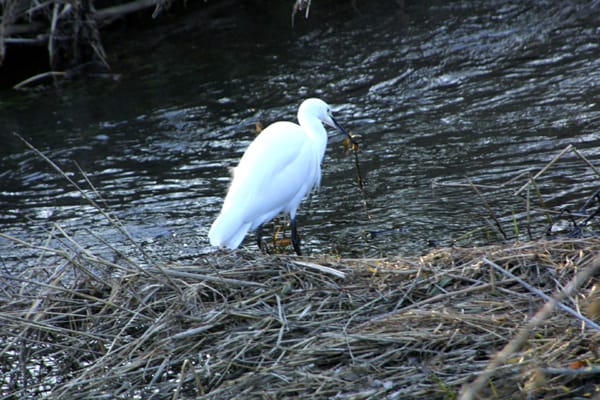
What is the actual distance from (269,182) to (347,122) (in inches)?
126

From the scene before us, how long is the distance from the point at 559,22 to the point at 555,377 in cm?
831

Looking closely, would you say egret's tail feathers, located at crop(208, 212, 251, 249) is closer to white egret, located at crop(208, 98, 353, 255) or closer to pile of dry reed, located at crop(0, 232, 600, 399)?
white egret, located at crop(208, 98, 353, 255)

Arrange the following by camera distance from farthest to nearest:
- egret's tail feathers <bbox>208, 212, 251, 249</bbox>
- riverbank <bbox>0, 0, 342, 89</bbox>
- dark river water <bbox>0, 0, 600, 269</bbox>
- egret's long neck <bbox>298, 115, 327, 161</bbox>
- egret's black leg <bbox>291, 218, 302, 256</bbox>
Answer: riverbank <bbox>0, 0, 342, 89</bbox>, dark river water <bbox>0, 0, 600, 269</bbox>, egret's long neck <bbox>298, 115, 327, 161</bbox>, egret's black leg <bbox>291, 218, 302, 256</bbox>, egret's tail feathers <bbox>208, 212, 251, 249</bbox>

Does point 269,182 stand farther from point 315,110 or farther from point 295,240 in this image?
point 315,110

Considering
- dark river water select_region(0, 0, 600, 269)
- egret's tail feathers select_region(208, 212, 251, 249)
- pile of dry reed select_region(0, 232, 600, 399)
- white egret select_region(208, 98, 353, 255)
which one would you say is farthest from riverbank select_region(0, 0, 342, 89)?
pile of dry reed select_region(0, 232, 600, 399)

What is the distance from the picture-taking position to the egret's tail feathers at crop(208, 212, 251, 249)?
16.6 ft

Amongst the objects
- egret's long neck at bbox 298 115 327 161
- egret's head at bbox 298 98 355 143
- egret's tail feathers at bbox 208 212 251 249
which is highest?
egret's head at bbox 298 98 355 143

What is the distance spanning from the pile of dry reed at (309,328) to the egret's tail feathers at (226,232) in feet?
2.51

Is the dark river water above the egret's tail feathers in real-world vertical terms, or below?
below

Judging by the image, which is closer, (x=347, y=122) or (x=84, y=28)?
(x=347, y=122)

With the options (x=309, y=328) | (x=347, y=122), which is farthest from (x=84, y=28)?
(x=309, y=328)

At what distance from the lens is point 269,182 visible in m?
5.40

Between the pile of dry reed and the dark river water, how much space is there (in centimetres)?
106

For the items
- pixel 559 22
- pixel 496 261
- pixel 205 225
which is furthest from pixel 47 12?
pixel 496 261
